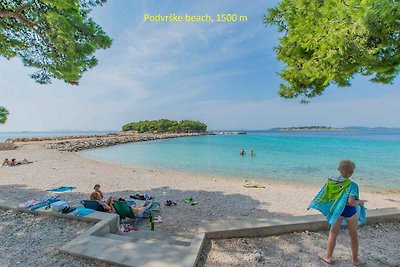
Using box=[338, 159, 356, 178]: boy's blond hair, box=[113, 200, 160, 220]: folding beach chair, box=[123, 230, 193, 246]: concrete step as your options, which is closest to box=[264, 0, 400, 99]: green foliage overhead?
box=[338, 159, 356, 178]: boy's blond hair

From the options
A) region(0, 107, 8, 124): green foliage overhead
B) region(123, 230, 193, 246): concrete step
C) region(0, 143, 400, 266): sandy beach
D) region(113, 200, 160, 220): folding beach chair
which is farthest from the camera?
region(0, 107, 8, 124): green foliage overhead

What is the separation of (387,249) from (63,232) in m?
6.89

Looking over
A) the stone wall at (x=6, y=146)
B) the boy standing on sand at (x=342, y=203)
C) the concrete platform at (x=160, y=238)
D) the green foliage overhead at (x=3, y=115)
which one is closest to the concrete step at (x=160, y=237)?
the concrete platform at (x=160, y=238)

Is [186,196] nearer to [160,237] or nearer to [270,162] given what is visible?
[160,237]

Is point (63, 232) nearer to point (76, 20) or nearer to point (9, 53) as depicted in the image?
point (76, 20)

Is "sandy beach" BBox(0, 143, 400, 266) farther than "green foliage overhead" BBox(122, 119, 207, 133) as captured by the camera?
No

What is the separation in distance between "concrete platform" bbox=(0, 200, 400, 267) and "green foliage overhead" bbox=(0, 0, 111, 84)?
4.80m

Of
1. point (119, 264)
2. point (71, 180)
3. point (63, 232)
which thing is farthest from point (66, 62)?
point (71, 180)

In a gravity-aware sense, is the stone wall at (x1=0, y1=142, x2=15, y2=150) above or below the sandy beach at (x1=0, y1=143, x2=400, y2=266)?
above

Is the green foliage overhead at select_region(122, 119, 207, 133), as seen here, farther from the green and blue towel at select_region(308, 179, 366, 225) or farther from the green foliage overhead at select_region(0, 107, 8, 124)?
the green and blue towel at select_region(308, 179, 366, 225)

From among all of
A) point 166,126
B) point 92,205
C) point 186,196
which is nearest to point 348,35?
point 92,205

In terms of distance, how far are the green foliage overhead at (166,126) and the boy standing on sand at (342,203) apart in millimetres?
130042

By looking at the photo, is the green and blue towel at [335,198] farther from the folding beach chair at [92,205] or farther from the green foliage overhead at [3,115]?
the green foliage overhead at [3,115]

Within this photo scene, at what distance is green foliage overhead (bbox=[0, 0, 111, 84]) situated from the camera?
6.29 m
